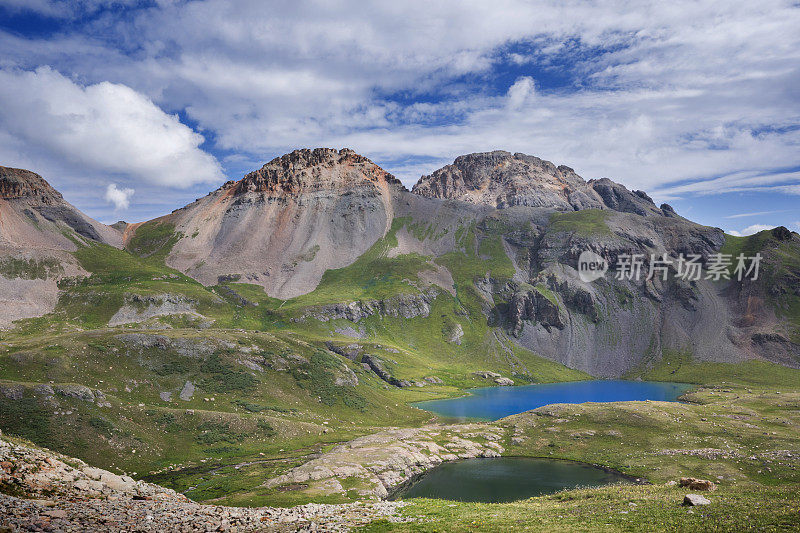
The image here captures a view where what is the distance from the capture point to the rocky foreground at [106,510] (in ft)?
89.9

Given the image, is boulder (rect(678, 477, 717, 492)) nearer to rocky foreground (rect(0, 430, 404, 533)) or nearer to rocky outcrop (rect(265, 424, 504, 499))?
rocky foreground (rect(0, 430, 404, 533))

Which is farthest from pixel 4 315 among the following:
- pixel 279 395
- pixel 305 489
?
pixel 305 489

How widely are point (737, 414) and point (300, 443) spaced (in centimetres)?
11514

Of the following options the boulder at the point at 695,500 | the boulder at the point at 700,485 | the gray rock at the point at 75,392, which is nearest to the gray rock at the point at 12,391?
the gray rock at the point at 75,392

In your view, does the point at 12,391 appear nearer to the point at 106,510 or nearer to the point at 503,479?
the point at 106,510

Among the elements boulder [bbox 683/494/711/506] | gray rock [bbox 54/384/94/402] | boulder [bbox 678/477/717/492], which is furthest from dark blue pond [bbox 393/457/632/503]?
gray rock [bbox 54/384/94/402]

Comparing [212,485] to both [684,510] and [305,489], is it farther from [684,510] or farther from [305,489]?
[684,510]

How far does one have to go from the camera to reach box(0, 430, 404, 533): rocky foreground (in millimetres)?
27391

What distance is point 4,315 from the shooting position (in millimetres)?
196125

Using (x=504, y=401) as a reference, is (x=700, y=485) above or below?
above

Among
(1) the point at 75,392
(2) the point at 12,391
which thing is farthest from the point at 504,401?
(2) the point at 12,391

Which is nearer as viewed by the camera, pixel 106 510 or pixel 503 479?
pixel 106 510

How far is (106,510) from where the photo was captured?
102 ft

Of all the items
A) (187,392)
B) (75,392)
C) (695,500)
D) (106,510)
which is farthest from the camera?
(187,392)
